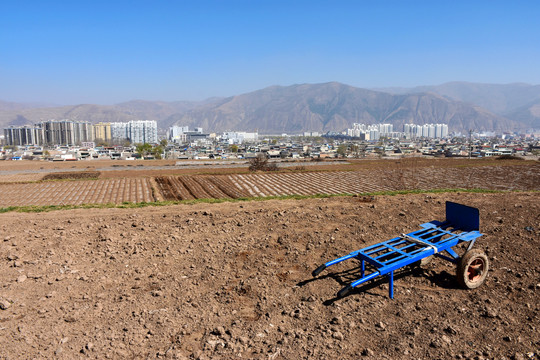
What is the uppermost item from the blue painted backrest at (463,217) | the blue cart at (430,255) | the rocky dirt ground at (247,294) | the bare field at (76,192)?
the blue painted backrest at (463,217)

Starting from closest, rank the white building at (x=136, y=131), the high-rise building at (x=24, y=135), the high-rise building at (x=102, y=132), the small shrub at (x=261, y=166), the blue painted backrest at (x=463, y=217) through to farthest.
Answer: the blue painted backrest at (x=463, y=217)
the small shrub at (x=261, y=166)
the high-rise building at (x=24, y=135)
the high-rise building at (x=102, y=132)
the white building at (x=136, y=131)

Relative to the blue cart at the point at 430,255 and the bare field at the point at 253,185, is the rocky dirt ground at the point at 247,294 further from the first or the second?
the bare field at the point at 253,185

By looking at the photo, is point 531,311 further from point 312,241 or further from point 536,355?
point 312,241

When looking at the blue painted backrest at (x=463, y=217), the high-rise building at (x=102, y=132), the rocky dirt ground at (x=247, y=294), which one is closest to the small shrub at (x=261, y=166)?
the rocky dirt ground at (x=247, y=294)

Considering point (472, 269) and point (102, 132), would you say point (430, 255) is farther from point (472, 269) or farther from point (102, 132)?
point (102, 132)

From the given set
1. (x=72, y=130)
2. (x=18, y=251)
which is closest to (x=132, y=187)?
(x=18, y=251)

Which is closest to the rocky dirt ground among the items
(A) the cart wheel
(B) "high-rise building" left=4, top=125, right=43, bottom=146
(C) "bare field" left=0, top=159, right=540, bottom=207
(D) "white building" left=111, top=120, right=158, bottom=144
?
(A) the cart wheel
